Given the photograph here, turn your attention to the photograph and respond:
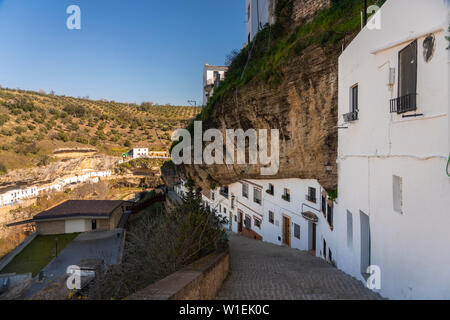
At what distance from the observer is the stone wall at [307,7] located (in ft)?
34.4

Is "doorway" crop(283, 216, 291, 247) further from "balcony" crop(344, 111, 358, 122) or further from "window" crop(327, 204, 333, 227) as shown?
"balcony" crop(344, 111, 358, 122)

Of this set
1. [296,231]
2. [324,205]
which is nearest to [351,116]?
[324,205]

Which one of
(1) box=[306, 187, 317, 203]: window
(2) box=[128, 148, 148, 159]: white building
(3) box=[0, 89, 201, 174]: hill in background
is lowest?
(1) box=[306, 187, 317, 203]: window

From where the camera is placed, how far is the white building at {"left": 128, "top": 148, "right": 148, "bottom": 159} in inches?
1772

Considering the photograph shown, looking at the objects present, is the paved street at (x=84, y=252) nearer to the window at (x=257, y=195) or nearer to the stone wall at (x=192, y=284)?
the stone wall at (x=192, y=284)

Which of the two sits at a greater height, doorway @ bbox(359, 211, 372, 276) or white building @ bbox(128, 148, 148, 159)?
white building @ bbox(128, 148, 148, 159)

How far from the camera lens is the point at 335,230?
862cm

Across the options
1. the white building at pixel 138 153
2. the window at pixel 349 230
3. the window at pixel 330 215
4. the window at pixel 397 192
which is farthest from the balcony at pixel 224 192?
the white building at pixel 138 153

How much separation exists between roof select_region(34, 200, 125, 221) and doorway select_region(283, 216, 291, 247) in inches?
579

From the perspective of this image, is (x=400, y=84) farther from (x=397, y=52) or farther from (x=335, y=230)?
(x=335, y=230)

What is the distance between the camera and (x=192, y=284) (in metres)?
3.88

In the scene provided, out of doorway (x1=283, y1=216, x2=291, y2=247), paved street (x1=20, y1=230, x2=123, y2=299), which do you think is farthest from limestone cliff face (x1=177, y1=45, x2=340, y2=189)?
paved street (x1=20, y1=230, x2=123, y2=299)

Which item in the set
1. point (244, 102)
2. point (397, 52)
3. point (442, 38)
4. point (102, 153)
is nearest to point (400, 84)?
point (397, 52)

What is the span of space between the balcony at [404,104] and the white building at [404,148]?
0.02m
